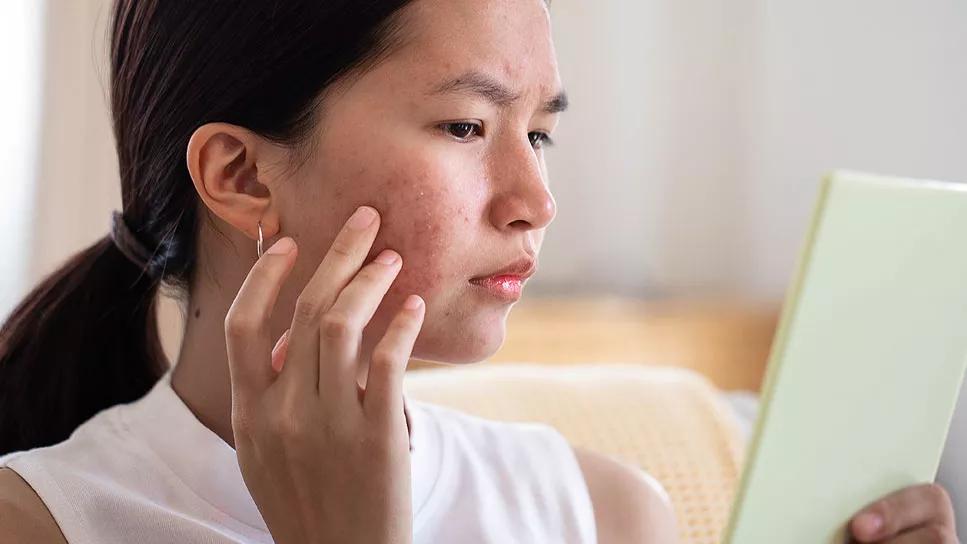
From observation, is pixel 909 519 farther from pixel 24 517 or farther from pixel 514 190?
pixel 24 517

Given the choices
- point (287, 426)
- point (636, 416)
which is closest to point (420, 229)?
point (287, 426)

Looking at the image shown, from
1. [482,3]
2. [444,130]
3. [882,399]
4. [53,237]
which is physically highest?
[482,3]

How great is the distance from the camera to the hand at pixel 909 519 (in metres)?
0.87

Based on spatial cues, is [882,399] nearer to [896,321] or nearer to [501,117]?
[896,321]

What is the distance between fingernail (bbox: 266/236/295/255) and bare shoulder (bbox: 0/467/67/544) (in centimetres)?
32

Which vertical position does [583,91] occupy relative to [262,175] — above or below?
below

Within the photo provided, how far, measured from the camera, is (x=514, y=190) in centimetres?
101

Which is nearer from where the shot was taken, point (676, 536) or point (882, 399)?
point (882, 399)

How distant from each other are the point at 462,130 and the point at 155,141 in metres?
0.33

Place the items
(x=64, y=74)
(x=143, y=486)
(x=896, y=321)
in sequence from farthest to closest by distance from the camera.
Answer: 1. (x=64, y=74)
2. (x=143, y=486)
3. (x=896, y=321)

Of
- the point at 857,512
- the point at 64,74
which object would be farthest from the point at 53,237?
the point at 857,512

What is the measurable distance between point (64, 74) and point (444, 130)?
1592 mm

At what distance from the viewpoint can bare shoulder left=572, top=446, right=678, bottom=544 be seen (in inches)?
50.1

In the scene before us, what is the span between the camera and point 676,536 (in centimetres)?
133
